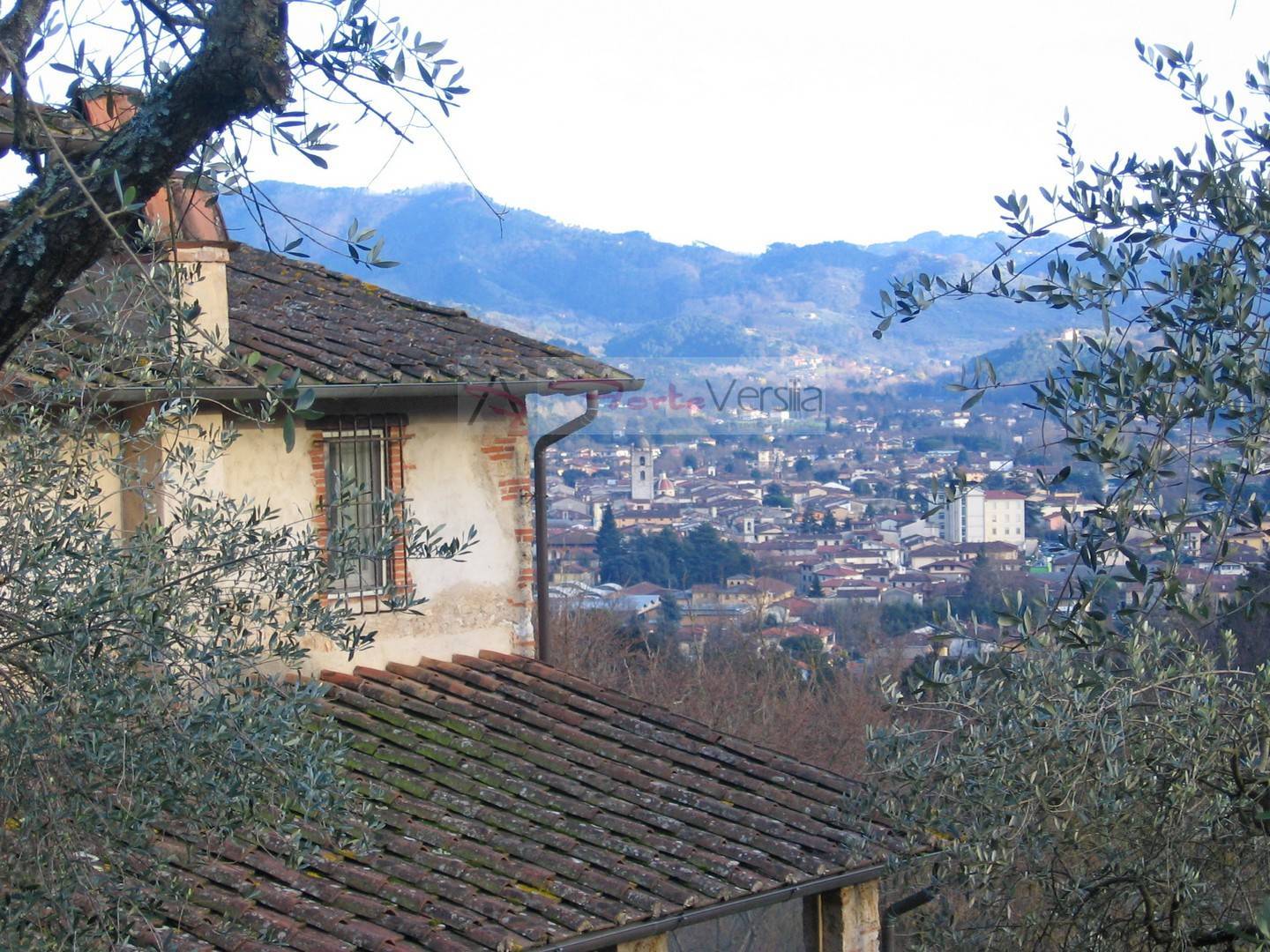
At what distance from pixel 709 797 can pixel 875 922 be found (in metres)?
1.43

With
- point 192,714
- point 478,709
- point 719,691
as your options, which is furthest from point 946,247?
point 192,714

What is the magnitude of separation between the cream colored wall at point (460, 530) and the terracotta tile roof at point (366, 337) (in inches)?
18.5

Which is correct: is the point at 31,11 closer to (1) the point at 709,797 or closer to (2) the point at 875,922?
(1) the point at 709,797

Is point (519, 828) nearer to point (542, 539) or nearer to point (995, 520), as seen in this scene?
point (542, 539)

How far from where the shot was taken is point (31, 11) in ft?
10.6

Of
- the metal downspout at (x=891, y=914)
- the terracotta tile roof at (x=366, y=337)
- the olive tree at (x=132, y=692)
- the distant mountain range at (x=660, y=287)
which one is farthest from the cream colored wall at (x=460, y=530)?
the distant mountain range at (x=660, y=287)

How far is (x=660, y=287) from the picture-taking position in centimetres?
5659

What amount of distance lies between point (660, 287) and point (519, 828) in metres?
49.6

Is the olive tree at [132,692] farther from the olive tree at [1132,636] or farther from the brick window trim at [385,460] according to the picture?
the brick window trim at [385,460]

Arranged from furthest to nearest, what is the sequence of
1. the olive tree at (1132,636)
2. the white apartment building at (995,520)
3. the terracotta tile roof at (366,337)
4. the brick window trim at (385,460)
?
1. the brick window trim at (385,460)
2. the terracotta tile roof at (366,337)
3. the white apartment building at (995,520)
4. the olive tree at (1132,636)

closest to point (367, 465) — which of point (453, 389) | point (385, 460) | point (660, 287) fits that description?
point (385, 460)

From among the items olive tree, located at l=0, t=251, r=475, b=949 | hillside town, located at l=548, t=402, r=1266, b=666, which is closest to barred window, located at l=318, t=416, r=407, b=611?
olive tree, located at l=0, t=251, r=475, b=949

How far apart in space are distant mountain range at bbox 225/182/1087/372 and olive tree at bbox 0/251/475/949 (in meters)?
33.8

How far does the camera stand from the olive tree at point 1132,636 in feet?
12.9
